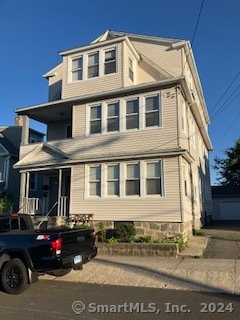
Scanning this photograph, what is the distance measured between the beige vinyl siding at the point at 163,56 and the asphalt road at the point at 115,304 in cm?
1149

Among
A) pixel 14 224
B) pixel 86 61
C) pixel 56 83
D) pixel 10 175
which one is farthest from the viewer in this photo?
pixel 10 175

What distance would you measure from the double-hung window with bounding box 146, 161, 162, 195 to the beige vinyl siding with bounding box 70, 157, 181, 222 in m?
0.31

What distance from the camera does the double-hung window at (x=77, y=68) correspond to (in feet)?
55.8

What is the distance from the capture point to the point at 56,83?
1920 centimetres

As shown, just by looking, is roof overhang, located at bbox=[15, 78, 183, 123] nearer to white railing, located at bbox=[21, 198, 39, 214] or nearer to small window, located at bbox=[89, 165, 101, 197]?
small window, located at bbox=[89, 165, 101, 197]

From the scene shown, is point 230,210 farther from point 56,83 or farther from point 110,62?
point 56,83

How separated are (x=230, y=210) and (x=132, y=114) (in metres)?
20.6

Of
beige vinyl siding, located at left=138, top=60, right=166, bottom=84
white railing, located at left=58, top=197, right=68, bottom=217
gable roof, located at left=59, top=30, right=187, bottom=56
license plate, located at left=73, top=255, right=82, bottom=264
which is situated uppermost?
gable roof, located at left=59, top=30, right=187, bottom=56

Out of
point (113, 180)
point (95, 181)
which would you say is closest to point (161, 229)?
point (113, 180)

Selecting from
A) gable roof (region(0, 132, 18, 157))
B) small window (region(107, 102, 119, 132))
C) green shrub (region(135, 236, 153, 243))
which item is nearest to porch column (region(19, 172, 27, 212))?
small window (region(107, 102, 119, 132))

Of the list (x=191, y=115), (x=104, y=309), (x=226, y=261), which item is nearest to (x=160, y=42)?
(x=191, y=115)

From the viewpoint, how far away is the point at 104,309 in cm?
575

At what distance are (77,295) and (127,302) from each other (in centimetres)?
121

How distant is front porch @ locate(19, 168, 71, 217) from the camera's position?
1611 centimetres
